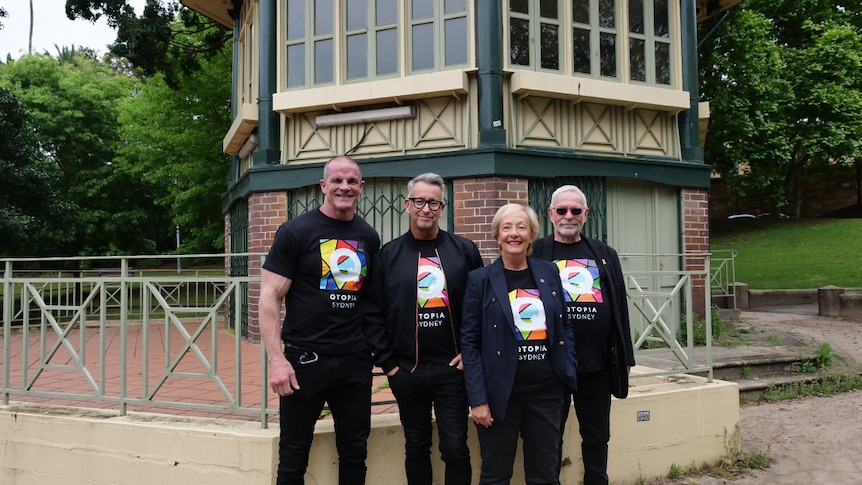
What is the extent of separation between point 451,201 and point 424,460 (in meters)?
4.46

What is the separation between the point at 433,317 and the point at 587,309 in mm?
912

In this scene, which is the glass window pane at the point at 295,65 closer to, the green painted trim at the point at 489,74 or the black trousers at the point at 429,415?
the green painted trim at the point at 489,74

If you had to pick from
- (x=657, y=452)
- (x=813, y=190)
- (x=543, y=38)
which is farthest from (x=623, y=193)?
(x=813, y=190)

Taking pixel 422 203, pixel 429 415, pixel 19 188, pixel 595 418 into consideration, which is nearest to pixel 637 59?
pixel 595 418

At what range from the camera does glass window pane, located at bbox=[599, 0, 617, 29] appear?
26.8ft

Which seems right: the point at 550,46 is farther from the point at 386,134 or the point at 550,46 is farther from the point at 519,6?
the point at 386,134

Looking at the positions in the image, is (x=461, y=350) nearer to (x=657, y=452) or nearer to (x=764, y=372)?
(x=657, y=452)

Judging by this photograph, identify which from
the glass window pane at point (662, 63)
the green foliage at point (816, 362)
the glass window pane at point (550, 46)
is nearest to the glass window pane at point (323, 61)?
the glass window pane at point (550, 46)

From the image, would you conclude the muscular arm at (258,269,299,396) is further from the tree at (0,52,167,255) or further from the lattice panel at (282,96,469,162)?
the tree at (0,52,167,255)

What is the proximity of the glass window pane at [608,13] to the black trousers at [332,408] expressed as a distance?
6.61m

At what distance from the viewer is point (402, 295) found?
310 cm

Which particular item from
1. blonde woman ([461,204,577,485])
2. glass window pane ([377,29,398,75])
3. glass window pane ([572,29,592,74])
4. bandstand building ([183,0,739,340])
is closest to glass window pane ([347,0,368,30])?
bandstand building ([183,0,739,340])

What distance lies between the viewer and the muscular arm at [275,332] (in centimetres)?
297

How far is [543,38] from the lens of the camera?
25.5 feet
